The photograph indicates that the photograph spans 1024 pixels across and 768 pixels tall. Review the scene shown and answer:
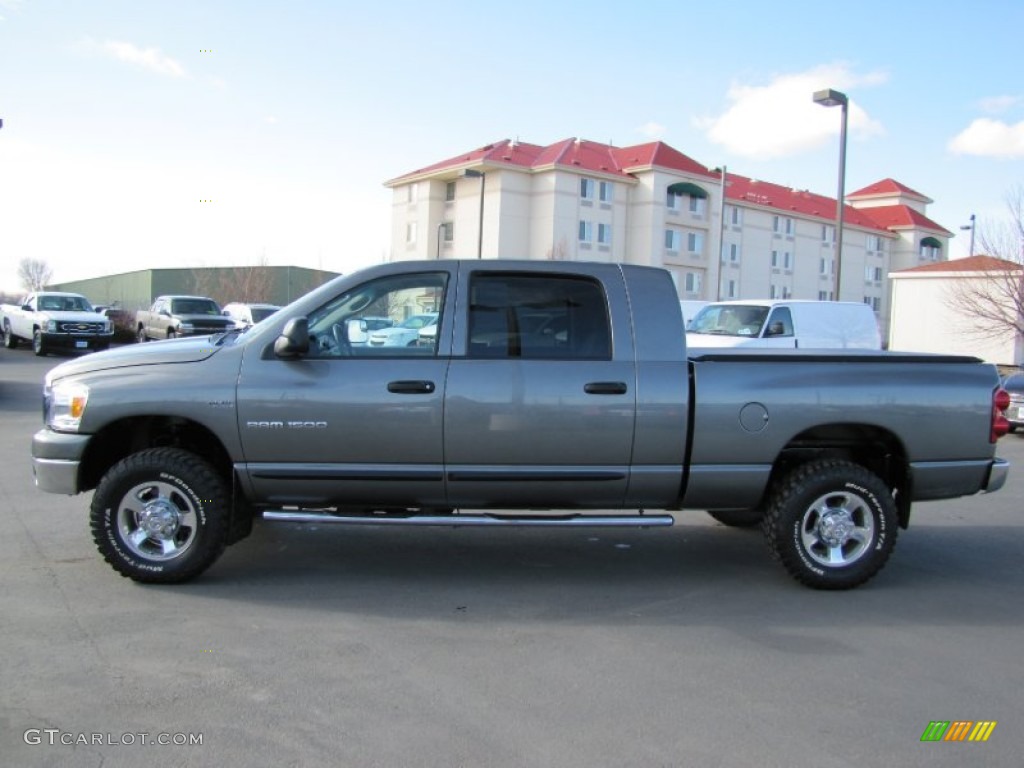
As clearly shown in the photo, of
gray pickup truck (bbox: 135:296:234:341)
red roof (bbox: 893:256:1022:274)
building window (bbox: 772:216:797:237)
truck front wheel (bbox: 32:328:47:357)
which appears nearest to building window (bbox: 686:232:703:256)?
building window (bbox: 772:216:797:237)

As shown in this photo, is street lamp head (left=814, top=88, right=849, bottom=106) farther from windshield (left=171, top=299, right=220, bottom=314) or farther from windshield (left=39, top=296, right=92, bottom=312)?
windshield (left=39, top=296, right=92, bottom=312)

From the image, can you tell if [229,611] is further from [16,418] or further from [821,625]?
[16,418]

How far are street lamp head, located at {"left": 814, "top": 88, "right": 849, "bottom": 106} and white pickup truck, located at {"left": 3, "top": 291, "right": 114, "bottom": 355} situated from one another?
20.3 m

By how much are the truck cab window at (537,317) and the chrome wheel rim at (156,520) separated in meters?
1.99

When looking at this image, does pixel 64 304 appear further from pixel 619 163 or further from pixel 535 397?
pixel 619 163

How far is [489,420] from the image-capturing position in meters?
5.32

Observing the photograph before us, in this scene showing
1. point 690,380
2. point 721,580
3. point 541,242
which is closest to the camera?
point 690,380

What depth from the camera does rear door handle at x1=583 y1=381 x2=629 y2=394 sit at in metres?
5.38

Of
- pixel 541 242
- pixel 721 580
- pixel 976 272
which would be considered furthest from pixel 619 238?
pixel 721 580

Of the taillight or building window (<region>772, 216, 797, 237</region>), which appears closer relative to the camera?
the taillight

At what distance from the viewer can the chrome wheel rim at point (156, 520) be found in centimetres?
539

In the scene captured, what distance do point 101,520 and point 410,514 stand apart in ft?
6.01

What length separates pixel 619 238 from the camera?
66.4 meters

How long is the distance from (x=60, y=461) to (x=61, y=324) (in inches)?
901
